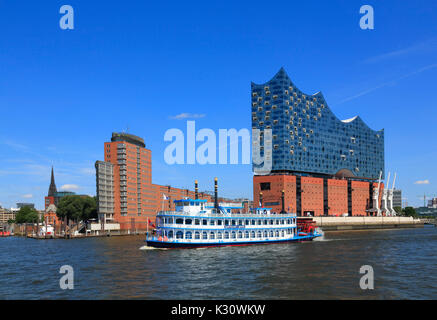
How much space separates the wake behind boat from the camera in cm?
7881

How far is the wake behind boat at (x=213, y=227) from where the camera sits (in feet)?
259

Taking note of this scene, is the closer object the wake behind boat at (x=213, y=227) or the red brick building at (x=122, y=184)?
the wake behind boat at (x=213, y=227)

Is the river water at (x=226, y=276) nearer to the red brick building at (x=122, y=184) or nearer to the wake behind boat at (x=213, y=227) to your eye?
the wake behind boat at (x=213, y=227)

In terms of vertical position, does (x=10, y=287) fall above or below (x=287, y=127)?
below

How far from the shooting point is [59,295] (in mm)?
40500

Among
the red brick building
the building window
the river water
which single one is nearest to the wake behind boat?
the river water

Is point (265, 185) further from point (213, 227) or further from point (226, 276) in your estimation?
point (226, 276)

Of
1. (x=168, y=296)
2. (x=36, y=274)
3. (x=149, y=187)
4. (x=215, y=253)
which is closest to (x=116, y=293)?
(x=168, y=296)

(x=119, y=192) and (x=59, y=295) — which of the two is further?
(x=119, y=192)

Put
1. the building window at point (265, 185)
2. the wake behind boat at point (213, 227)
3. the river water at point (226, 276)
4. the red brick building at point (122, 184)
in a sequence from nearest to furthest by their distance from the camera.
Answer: the river water at point (226, 276)
the wake behind boat at point (213, 227)
the red brick building at point (122, 184)
the building window at point (265, 185)

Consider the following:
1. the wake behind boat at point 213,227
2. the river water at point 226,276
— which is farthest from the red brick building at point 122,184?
the river water at point 226,276

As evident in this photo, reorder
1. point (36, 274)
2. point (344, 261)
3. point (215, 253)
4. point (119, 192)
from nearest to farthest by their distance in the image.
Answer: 1. point (36, 274)
2. point (344, 261)
3. point (215, 253)
4. point (119, 192)
